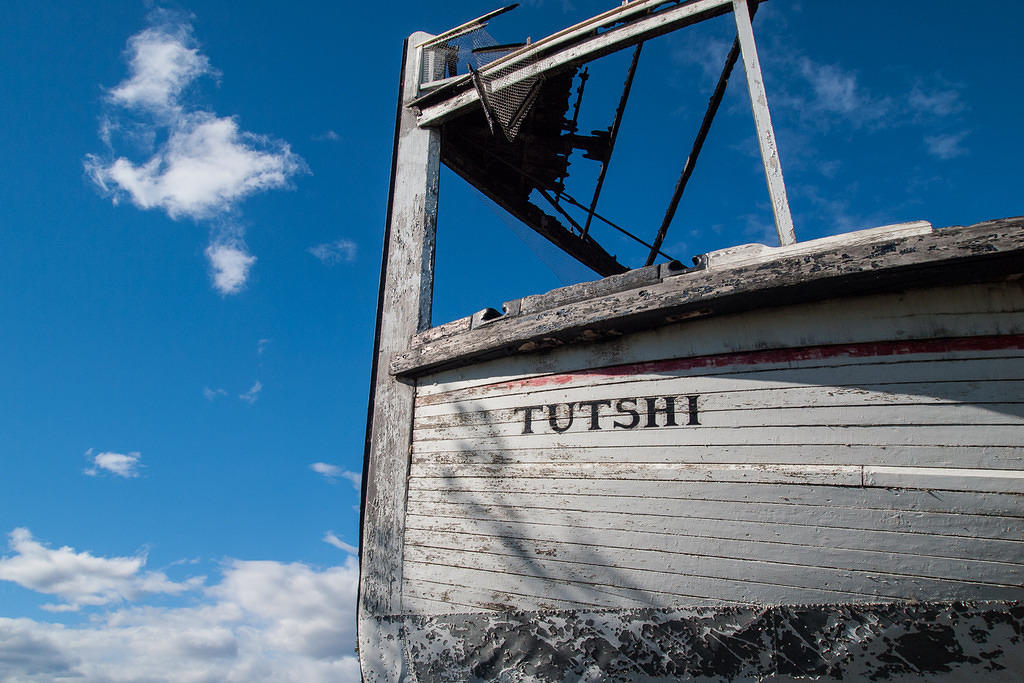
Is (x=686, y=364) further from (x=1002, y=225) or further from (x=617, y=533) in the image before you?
(x=1002, y=225)

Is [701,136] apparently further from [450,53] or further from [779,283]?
[779,283]

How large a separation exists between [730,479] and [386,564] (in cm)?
212

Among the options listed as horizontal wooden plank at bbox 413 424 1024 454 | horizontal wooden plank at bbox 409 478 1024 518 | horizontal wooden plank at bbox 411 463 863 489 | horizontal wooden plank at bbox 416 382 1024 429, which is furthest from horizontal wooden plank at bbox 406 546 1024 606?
horizontal wooden plank at bbox 416 382 1024 429

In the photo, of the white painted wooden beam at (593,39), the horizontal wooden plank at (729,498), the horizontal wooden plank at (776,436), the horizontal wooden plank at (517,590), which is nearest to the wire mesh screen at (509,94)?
the white painted wooden beam at (593,39)

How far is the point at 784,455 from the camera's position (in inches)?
118

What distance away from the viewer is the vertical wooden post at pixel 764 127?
373 centimetres

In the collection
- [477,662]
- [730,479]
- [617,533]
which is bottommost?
[477,662]

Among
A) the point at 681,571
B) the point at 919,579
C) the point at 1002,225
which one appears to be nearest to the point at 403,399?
the point at 681,571

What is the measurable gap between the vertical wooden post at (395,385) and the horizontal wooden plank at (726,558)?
64cm

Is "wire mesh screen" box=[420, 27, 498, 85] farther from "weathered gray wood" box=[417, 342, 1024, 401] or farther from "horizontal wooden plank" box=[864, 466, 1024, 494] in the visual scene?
"horizontal wooden plank" box=[864, 466, 1024, 494]

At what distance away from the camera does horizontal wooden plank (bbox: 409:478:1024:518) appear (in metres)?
2.68

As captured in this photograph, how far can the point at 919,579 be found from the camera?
2732mm

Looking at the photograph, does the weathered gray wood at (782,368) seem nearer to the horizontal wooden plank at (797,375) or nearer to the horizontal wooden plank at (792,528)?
the horizontal wooden plank at (797,375)

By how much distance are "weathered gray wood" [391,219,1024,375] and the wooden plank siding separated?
92 millimetres
